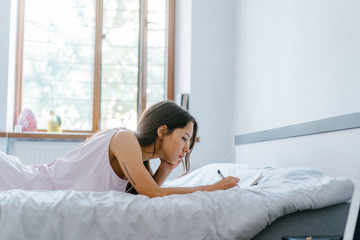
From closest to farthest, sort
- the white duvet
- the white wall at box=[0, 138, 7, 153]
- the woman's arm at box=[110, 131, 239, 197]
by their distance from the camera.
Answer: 1. the white duvet
2. the woman's arm at box=[110, 131, 239, 197]
3. the white wall at box=[0, 138, 7, 153]

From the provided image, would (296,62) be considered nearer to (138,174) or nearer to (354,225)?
(138,174)

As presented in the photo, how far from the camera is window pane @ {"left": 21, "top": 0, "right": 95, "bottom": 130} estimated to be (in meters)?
3.83

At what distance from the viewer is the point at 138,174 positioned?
60.6 inches

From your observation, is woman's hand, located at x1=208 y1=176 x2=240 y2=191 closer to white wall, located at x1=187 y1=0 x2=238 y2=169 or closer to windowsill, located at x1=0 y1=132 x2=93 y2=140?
white wall, located at x1=187 y1=0 x2=238 y2=169

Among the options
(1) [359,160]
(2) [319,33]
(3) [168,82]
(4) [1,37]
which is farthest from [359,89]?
(4) [1,37]

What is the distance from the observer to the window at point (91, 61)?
3832 millimetres

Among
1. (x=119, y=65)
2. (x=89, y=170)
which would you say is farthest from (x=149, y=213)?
(x=119, y=65)

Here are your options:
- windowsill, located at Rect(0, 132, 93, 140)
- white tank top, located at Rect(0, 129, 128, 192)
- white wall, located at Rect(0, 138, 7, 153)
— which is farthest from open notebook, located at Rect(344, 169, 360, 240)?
white wall, located at Rect(0, 138, 7, 153)

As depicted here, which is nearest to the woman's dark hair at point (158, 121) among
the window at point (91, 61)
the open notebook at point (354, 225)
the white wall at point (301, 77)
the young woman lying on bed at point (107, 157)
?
the young woman lying on bed at point (107, 157)

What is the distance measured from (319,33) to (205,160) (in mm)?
1798

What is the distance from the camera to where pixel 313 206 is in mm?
1374

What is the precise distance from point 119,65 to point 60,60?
1.77ft

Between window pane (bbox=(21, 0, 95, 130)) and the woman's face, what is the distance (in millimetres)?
2223

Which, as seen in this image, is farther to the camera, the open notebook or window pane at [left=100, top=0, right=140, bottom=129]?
window pane at [left=100, top=0, right=140, bottom=129]
